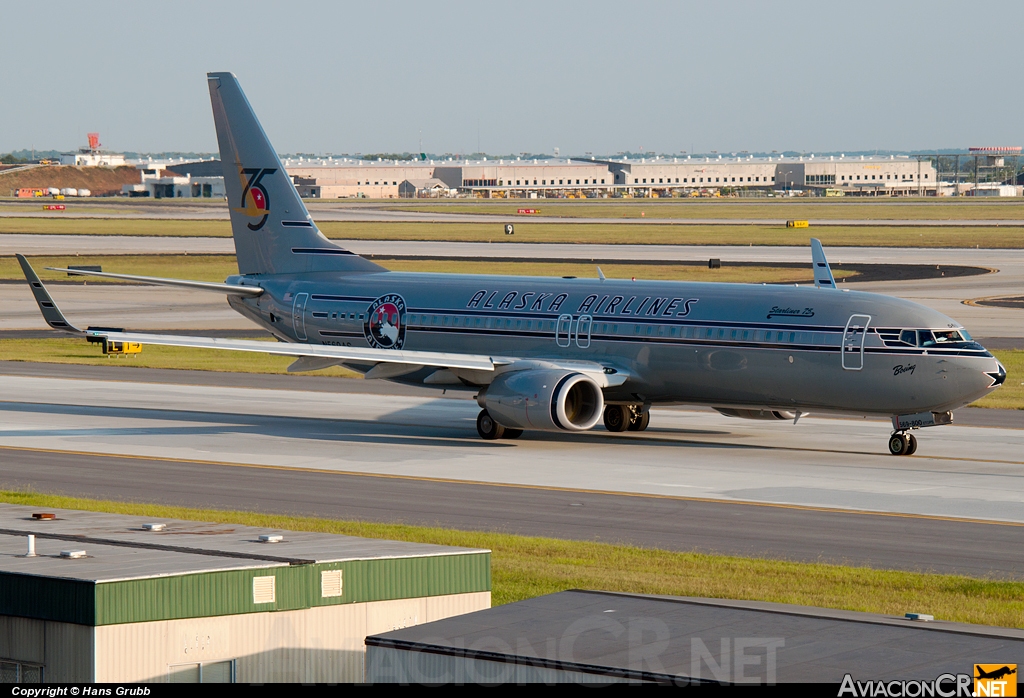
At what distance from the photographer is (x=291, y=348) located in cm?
4138

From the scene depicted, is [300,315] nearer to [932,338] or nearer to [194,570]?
[932,338]

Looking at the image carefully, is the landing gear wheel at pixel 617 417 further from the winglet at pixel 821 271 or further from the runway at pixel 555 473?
the winglet at pixel 821 271

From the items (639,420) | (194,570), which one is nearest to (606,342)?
(639,420)

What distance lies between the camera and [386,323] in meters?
45.8

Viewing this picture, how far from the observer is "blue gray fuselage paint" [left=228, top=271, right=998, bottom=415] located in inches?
1474

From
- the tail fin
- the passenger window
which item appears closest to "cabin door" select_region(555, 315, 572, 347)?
the tail fin

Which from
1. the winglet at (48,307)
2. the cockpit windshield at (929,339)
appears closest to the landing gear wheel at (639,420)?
the cockpit windshield at (929,339)

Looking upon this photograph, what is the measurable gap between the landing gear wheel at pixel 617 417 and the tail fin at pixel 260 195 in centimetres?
1027

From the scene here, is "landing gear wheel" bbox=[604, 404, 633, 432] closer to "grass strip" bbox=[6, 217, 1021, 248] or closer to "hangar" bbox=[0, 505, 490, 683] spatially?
"hangar" bbox=[0, 505, 490, 683]

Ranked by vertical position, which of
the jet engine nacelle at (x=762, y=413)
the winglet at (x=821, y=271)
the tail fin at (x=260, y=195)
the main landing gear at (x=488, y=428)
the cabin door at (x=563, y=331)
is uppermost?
the tail fin at (x=260, y=195)

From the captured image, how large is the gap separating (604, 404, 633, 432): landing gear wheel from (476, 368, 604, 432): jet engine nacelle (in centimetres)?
341

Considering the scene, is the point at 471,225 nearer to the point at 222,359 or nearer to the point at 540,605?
the point at 222,359

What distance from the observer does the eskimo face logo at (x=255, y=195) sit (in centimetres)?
4972

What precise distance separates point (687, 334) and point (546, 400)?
4.48 meters
